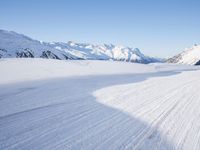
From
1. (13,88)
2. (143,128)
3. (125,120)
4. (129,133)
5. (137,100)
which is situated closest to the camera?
(129,133)

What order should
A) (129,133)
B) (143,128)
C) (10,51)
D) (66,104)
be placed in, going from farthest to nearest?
(10,51)
(66,104)
(143,128)
(129,133)

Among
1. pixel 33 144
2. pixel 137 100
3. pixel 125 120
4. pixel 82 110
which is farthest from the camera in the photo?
pixel 137 100

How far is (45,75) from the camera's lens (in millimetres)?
18547

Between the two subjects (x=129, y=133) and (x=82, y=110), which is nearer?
(x=129, y=133)

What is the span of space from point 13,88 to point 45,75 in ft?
18.0

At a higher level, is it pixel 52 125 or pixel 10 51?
pixel 52 125

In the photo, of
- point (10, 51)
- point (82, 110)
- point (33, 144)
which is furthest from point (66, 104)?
point (10, 51)

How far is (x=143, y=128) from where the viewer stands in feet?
25.8

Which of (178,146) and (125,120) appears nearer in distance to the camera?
(178,146)

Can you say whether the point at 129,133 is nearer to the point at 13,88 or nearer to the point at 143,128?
the point at 143,128

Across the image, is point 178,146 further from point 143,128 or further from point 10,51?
point 10,51

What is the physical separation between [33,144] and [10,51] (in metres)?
169

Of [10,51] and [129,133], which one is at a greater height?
[129,133]

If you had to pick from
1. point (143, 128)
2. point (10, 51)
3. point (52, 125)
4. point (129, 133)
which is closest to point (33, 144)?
point (52, 125)
